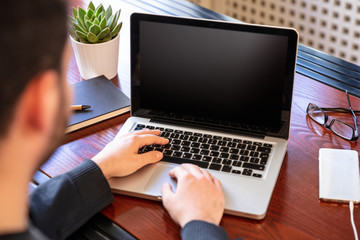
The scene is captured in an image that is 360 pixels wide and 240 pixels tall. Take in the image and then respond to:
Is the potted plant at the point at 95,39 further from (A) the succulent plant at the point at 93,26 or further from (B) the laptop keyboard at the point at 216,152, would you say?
(B) the laptop keyboard at the point at 216,152

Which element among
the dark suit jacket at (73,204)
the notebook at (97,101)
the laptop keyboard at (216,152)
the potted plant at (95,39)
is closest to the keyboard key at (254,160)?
the laptop keyboard at (216,152)

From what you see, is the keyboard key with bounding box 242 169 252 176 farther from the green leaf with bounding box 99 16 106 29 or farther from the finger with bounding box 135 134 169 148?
the green leaf with bounding box 99 16 106 29

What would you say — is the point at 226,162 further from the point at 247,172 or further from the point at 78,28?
the point at 78,28

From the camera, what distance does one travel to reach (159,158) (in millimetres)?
1046

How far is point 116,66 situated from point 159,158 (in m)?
0.43

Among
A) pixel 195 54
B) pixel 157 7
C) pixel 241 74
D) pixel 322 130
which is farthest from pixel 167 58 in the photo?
pixel 157 7

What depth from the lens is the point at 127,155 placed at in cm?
103

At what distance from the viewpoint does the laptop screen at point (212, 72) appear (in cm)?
105

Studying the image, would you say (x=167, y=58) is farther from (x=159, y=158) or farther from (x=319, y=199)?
(x=319, y=199)

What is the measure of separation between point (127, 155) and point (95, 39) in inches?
15.8

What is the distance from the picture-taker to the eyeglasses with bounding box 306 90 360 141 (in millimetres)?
1119

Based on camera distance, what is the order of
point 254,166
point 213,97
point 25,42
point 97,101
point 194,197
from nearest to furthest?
point 25,42
point 194,197
point 254,166
point 213,97
point 97,101

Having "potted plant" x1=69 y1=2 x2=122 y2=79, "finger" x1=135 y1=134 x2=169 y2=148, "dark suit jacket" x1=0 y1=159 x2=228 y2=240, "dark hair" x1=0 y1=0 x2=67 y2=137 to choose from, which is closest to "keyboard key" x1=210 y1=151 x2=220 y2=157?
"finger" x1=135 y1=134 x2=169 y2=148

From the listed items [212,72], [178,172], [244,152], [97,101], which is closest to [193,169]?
[178,172]
